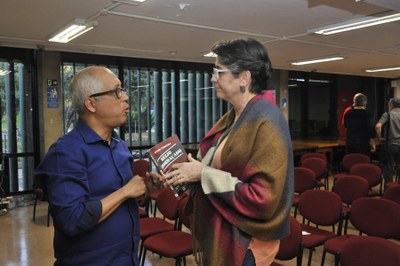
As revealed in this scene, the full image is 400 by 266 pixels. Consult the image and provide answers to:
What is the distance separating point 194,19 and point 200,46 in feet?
5.99

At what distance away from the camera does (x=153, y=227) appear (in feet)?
11.2

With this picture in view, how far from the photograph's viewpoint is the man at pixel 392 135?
562cm

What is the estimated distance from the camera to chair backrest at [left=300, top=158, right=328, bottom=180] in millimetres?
5648

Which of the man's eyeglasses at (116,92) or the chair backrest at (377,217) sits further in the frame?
the chair backrest at (377,217)

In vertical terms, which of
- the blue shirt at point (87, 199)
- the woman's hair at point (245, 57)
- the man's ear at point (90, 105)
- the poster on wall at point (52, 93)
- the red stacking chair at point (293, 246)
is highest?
the poster on wall at point (52, 93)

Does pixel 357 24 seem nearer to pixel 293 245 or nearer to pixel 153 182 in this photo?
pixel 293 245

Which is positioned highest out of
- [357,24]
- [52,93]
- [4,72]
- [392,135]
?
[357,24]

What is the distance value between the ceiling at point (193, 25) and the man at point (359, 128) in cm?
105

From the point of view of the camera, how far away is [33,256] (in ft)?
12.6

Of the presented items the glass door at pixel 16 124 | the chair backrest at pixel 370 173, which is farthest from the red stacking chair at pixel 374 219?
the glass door at pixel 16 124

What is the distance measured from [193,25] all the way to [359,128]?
365cm

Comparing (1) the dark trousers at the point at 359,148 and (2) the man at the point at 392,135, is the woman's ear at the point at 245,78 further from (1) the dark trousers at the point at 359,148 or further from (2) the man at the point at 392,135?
(1) the dark trousers at the point at 359,148

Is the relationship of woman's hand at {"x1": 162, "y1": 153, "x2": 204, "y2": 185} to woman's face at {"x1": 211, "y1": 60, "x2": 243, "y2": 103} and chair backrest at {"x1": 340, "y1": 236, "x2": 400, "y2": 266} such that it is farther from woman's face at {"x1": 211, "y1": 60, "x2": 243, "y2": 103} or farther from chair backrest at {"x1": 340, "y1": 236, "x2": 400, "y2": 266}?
chair backrest at {"x1": 340, "y1": 236, "x2": 400, "y2": 266}

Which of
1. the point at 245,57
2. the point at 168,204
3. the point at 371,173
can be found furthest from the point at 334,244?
the point at 371,173
